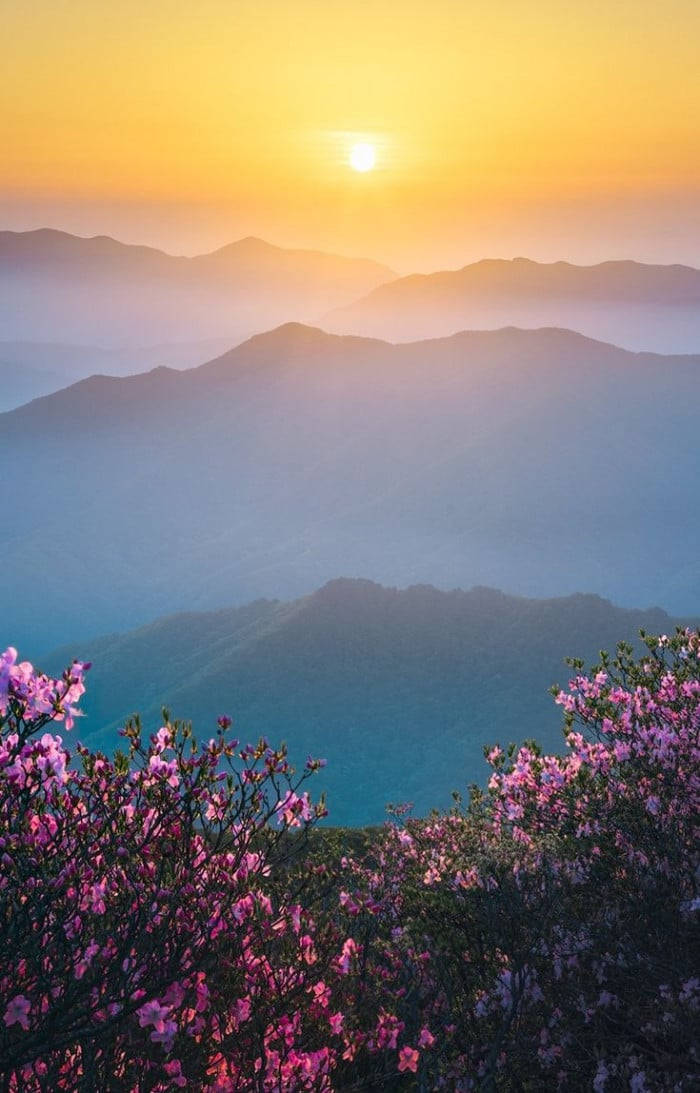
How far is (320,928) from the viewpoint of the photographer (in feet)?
44.4

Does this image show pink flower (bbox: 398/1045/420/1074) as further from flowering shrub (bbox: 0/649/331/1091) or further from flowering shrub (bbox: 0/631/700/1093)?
flowering shrub (bbox: 0/649/331/1091)

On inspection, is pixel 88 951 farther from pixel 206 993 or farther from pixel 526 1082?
pixel 526 1082

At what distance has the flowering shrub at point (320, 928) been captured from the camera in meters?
8.91

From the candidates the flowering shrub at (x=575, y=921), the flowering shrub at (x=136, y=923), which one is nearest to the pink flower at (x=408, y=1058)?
the flowering shrub at (x=575, y=921)

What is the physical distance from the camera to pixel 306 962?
11.4 meters

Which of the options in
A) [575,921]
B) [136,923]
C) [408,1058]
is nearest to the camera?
[136,923]

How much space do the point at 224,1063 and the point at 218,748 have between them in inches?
125

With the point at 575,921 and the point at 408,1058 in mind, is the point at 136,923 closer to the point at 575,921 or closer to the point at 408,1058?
the point at 408,1058

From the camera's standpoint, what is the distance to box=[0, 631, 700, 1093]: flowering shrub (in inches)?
351

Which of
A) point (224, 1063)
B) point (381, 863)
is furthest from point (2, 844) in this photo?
point (381, 863)

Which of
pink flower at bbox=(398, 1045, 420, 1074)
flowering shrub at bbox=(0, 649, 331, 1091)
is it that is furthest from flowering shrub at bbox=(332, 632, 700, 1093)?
flowering shrub at bbox=(0, 649, 331, 1091)

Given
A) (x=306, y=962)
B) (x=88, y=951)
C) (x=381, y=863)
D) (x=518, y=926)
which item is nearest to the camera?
(x=88, y=951)

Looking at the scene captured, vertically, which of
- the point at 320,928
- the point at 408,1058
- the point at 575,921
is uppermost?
the point at 575,921

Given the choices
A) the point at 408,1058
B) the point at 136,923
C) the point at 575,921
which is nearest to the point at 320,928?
the point at 408,1058
